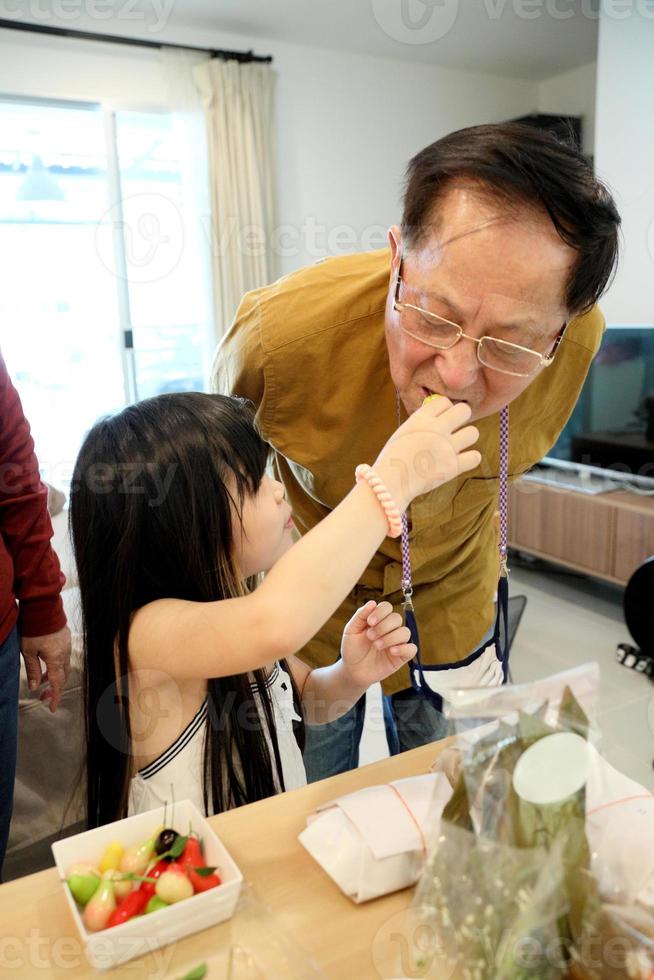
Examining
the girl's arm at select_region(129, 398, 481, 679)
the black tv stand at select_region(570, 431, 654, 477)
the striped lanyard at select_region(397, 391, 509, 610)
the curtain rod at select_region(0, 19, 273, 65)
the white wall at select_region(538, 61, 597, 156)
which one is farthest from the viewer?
the white wall at select_region(538, 61, 597, 156)

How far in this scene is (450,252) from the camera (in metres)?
0.85

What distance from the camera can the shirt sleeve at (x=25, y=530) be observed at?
129 cm

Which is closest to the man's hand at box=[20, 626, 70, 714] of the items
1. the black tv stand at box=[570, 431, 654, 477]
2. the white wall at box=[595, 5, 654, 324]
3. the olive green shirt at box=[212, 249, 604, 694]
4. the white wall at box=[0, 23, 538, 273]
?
the olive green shirt at box=[212, 249, 604, 694]

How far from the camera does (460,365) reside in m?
0.88

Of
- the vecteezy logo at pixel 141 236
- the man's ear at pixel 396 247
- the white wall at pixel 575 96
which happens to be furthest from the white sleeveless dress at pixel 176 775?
the white wall at pixel 575 96

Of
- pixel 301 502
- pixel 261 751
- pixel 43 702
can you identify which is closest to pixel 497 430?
pixel 301 502

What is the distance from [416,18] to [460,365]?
12.8ft

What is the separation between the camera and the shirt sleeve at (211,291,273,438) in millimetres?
1173

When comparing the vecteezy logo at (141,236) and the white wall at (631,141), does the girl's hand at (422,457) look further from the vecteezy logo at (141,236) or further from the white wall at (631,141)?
the vecteezy logo at (141,236)

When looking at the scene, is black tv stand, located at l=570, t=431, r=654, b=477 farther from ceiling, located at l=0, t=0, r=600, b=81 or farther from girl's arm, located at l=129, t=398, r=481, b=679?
girl's arm, located at l=129, t=398, r=481, b=679

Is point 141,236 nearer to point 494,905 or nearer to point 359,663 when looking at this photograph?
point 359,663

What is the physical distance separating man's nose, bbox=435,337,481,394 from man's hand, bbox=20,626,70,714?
86cm

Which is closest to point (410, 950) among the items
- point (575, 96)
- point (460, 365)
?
point (460, 365)

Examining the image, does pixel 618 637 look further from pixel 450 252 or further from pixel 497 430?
pixel 450 252
